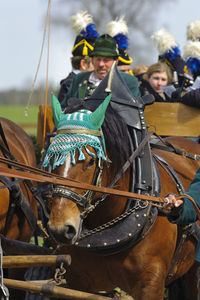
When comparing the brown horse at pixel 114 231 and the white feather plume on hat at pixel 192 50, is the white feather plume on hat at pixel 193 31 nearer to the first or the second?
the white feather plume on hat at pixel 192 50

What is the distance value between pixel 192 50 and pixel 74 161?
3.24 meters

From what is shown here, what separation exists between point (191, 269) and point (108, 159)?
1912mm

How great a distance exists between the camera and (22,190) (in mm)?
4922

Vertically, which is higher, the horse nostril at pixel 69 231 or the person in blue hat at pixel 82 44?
the person in blue hat at pixel 82 44

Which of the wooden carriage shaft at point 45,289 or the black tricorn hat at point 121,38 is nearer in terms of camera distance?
the wooden carriage shaft at point 45,289

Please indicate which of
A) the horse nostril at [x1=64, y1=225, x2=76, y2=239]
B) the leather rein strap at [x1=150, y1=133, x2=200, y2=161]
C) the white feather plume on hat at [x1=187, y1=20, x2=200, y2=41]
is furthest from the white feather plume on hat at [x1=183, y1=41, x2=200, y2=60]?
the horse nostril at [x1=64, y1=225, x2=76, y2=239]

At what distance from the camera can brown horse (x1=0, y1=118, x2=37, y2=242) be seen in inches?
177

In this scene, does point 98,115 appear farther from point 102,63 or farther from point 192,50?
point 192,50

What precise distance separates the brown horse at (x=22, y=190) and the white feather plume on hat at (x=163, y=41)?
2513 mm

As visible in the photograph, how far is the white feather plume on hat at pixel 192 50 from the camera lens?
6.06m

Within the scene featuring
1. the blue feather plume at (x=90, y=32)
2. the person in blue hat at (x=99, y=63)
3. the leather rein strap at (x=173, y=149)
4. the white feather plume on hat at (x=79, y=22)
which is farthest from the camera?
the white feather plume on hat at (x=79, y=22)

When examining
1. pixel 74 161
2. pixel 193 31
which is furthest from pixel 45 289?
pixel 193 31

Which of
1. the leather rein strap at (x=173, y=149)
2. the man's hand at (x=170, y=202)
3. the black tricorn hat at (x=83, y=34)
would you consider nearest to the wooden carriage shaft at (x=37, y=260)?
the man's hand at (x=170, y=202)

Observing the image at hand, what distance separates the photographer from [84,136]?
134 inches
